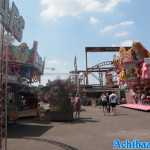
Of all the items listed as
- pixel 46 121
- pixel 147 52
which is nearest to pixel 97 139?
pixel 46 121

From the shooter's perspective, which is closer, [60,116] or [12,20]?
[12,20]

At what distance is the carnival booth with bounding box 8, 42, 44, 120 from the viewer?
22.8 metres

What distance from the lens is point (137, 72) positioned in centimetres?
4641

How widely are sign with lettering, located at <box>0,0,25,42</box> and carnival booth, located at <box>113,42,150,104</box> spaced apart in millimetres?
30924

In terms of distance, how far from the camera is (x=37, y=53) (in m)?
32.4

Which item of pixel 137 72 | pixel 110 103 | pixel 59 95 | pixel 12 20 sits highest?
pixel 137 72

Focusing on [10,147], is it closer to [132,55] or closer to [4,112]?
Result: [4,112]

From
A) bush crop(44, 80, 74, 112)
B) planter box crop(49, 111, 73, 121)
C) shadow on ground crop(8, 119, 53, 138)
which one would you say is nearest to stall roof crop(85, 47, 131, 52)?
bush crop(44, 80, 74, 112)

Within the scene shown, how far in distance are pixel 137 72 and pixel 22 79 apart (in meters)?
22.5

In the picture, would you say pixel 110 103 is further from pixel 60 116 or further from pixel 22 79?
pixel 22 79

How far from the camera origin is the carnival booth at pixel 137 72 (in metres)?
42.3

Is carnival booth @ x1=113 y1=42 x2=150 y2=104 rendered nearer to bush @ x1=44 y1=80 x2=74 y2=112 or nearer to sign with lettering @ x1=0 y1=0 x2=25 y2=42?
bush @ x1=44 y1=80 x2=74 y2=112

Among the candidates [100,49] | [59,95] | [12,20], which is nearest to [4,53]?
[12,20]

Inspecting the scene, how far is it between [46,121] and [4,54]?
53.2 feet
